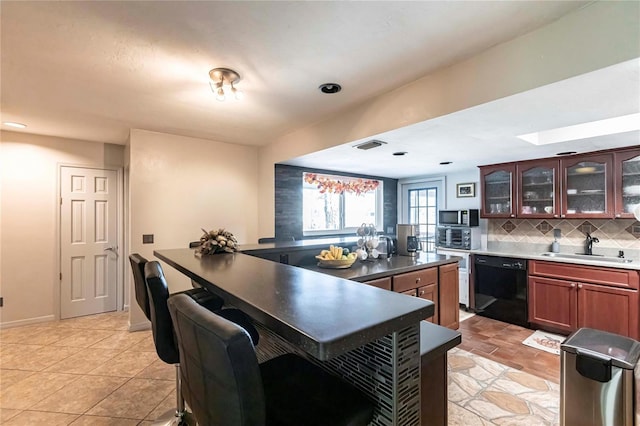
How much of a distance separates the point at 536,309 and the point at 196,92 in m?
4.28

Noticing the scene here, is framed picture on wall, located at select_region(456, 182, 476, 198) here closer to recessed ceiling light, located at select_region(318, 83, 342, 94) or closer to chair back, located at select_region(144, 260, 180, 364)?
recessed ceiling light, located at select_region(318, 83, 342, 94)

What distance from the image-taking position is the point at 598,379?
1.45 m

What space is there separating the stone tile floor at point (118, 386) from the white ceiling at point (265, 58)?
2.07 m

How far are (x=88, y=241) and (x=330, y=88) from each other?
3.92 metres

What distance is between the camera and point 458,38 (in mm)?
1652

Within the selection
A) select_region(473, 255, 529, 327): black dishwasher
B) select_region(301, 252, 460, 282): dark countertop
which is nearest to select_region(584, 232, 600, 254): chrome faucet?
select_region(473, 255, 529, 327): black dishwasher

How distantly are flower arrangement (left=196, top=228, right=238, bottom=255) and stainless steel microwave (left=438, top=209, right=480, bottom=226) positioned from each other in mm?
3319

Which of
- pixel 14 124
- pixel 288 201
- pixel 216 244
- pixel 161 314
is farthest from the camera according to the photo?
pixel 288 201

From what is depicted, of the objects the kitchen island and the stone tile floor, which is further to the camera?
the stone tile floor

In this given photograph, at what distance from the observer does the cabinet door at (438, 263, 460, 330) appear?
2.93 meters

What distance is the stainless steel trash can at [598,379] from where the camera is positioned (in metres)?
1.42

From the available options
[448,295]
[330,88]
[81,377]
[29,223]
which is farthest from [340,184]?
[29,223]

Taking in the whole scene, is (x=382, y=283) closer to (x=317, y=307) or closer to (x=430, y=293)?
(x=430, y=293)

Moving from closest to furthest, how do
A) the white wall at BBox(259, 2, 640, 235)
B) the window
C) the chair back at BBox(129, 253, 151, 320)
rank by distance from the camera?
the white wall at BBox(259, 2, 640, 235) → the chair back at BBox(129, 253, 151, 320) → the window
